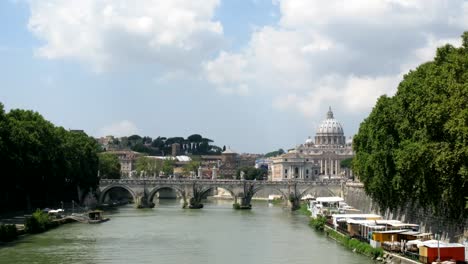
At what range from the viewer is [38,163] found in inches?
2232

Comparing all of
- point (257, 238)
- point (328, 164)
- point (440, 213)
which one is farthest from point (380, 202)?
point (328, 164)

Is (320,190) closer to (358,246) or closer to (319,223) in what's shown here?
(319,223)

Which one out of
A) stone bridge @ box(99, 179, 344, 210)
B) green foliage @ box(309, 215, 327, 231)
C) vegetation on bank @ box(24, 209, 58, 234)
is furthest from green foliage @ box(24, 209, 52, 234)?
stone bridge @ box(99, 179, 344, 210)

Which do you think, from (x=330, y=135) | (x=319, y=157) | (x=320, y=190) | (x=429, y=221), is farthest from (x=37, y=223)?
(x=330, y=135)

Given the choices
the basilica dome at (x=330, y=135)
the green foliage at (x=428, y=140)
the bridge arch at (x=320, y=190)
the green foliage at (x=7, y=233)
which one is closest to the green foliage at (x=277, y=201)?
the bridge arch at (x=320, y=190)

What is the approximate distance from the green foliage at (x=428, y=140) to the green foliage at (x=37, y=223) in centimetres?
1792

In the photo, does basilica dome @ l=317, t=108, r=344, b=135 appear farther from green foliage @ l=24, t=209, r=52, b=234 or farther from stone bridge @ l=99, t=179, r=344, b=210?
green foliage @ l=24, t=209, r=52, b=234

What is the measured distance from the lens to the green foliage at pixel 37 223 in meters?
46.4

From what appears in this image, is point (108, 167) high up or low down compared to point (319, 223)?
up

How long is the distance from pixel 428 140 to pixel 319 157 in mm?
145804

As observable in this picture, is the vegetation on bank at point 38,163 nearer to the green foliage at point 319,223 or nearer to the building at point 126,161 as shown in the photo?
the green foliage at point 319,223

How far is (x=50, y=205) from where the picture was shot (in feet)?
216

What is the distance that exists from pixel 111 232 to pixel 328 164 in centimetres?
13070

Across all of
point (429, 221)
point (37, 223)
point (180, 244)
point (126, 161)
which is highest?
point (126, 161)
